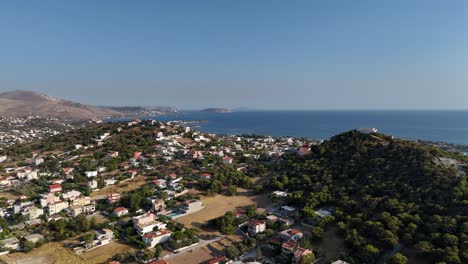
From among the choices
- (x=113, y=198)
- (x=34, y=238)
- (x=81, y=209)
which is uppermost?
(x=113, y=198)

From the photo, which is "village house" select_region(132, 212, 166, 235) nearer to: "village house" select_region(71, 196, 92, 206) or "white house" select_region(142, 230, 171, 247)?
"white house" select_region(142, 230, 171, 247)

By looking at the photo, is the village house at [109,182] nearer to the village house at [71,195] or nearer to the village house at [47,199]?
the village house at [71,195]

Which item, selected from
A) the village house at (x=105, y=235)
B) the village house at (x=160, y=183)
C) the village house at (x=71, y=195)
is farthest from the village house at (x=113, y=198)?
the village house at (x=105, y=235)

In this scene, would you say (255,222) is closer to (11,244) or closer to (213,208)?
(213,208)

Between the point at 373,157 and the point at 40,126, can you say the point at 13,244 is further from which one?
the point at 40,126

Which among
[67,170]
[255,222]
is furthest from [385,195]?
[67,170]

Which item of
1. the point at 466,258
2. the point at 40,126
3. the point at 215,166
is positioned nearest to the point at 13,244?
the point at 215,166
